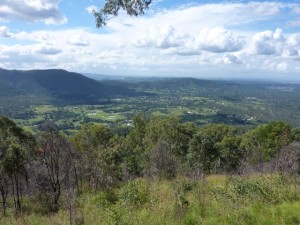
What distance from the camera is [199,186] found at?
11.0 m

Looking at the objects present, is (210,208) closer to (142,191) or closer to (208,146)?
(142,191)

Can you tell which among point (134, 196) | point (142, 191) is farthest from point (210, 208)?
point (142, 191)

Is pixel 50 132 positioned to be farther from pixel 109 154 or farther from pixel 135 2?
pixel 109 154

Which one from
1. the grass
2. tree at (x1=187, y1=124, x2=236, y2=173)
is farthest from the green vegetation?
tree at (x1=187, y1=124, x2=236, y2=173)

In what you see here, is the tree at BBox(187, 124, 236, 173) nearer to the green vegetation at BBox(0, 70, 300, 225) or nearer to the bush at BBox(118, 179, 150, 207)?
the green vegetation at BBox(0, 70, 300, 225)

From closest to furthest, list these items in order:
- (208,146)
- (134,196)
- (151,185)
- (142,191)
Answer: (134,196) → (142,191) → (151,185) → (208,146)

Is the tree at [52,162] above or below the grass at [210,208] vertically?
below

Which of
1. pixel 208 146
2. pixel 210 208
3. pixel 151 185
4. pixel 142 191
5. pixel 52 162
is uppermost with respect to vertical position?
pixel 210 208

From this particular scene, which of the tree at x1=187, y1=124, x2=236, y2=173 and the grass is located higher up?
the grass

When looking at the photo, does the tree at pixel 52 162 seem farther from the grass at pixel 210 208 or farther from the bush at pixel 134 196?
the grass at pixel 210 208

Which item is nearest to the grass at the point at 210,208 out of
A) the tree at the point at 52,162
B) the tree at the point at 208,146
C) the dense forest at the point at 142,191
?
the dense forest at the point at 142,191

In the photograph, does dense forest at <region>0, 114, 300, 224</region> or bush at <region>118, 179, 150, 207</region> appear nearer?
dense forest at <region>0, 114, 300, 224</region>

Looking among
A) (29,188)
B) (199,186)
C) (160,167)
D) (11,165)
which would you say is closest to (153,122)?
(160,167)

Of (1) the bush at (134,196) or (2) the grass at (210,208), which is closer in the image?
(2) the grass at (210,208)
